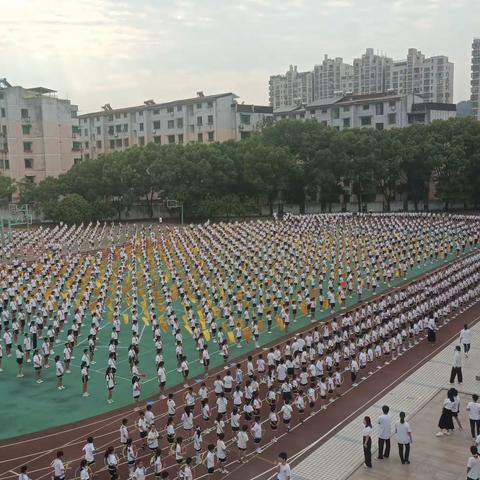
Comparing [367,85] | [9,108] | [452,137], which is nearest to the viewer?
[452,137]

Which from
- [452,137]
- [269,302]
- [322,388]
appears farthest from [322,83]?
[322,388]

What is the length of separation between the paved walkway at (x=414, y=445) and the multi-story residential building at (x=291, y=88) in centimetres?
10882

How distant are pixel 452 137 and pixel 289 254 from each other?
87.8 feet

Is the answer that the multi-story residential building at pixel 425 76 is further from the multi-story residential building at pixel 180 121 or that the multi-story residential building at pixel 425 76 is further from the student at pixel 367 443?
the student at pixel 367 443

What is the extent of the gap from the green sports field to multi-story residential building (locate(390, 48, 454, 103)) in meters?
97.8

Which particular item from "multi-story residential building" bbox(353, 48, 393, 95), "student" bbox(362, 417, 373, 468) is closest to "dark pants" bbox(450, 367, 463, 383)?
"student" bbox(362, 417, 373, 468)

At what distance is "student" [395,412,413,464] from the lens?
868 centimetres

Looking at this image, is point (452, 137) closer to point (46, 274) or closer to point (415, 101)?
point (415, 101)

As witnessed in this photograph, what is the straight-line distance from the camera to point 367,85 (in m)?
110

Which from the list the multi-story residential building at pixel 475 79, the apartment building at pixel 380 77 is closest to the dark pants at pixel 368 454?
the multi-story residential building at pixel 475 79

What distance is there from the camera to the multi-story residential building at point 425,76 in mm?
102812

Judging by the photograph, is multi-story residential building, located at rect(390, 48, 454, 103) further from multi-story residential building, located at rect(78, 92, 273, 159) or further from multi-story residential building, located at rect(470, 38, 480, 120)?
multi-story residential building, located at rect(78, 92, 273, 159)

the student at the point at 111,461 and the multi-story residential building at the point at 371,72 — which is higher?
the multi-story residential building at the point at 371,72

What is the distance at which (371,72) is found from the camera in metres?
110
